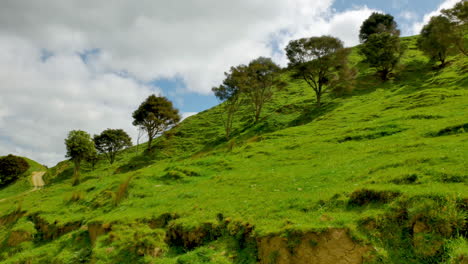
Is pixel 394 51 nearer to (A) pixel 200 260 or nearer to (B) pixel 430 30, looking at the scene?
(B) pixel 430 30

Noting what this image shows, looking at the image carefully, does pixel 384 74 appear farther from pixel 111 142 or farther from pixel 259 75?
pixel 111 142

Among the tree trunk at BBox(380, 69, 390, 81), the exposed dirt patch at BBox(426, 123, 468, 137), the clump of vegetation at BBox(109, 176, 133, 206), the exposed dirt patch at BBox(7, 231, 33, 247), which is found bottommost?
the exposed dirt patch at BBox(426, 123, 468, 137)

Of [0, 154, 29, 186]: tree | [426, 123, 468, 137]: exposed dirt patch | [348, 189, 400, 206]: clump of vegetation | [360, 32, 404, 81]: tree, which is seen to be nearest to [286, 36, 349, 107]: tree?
[360, 32, 404, 81]: tree

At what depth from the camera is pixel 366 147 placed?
56.5 ft

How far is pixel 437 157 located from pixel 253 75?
131ft

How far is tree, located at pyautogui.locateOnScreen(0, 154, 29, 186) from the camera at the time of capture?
63625mm

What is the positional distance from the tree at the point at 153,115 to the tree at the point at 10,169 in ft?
115

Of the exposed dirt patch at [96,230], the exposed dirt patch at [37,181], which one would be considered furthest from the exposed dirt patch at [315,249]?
the exposed dirt patch at [37,181]

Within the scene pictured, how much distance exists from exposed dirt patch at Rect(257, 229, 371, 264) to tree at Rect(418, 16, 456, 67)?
50.7m

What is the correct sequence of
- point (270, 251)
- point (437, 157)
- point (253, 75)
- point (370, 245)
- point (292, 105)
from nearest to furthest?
point (370, 245), point (270, 251), point (437, 157), point (253, 75), point (292, 105)

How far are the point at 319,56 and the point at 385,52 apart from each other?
19079mm

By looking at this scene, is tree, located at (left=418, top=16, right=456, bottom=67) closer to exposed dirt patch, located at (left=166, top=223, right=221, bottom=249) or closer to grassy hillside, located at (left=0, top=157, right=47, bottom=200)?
exposed dirt patch, located at (left=166, top=223, right=221, bottom=249)

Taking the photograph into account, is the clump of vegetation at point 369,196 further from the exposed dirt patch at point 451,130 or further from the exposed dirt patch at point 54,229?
the exposed dirt patch at point 54,229

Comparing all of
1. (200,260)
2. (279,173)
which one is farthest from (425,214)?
(279,173)
